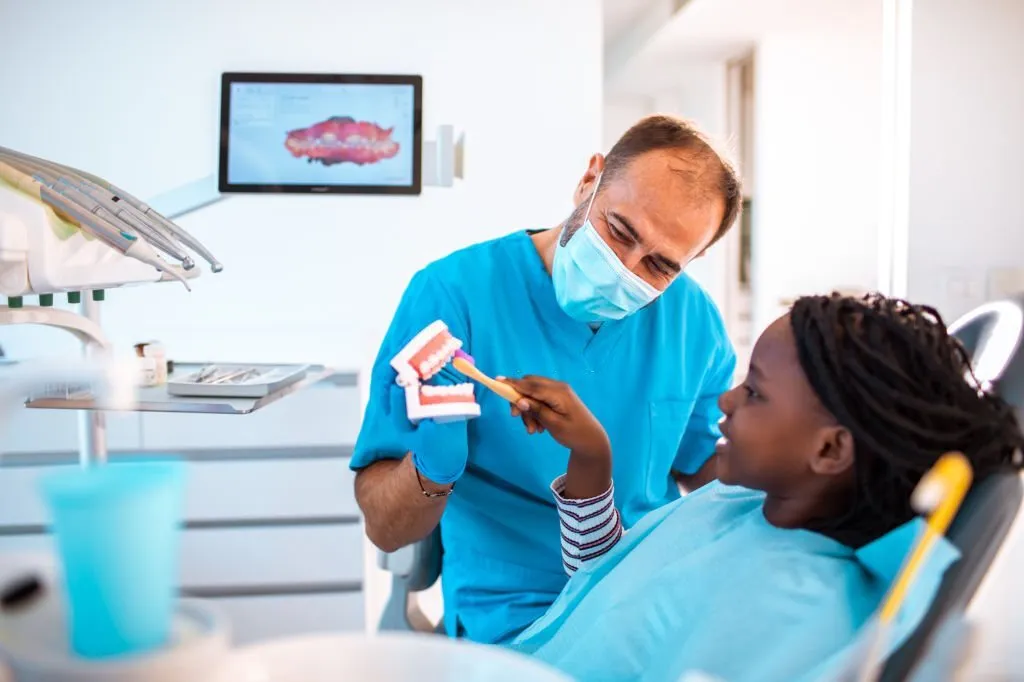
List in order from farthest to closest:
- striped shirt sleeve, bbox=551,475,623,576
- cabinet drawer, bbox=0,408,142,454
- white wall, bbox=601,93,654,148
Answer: white wall, bbox=601,93,654,148, cabinet drawer, bbox=0,408,142,454, striped shirt sleeve, bbox=551,475,623,576

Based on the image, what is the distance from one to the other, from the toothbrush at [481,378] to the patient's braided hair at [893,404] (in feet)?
1.28

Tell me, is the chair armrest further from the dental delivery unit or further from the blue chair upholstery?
the blue chair upholstery

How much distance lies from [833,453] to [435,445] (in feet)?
1.77

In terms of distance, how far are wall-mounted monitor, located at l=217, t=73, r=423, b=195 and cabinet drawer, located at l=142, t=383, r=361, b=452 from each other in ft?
3.32

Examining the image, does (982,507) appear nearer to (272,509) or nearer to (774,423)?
(774,423)

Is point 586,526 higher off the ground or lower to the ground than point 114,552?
lower

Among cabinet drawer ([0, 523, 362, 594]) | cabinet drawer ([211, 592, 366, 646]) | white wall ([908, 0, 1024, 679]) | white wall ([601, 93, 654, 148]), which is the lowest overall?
cabinet drawer ([211, 592, 366, 646])

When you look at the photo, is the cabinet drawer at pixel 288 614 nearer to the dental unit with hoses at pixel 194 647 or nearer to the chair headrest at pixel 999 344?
the dental unit with hoses at pixel 194 647

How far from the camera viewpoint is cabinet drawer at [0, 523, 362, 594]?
8.63 ft

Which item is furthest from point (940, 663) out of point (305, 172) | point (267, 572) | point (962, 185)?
point (962, 185)

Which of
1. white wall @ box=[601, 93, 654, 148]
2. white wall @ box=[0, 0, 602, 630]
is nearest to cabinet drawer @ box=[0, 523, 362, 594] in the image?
white wall @ box=[0, 0, 602, 630]

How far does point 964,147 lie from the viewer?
11.7 ft

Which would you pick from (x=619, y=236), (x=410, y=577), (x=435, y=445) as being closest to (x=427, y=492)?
(x=435, y=445)

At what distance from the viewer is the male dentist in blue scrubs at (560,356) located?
1.43 m
